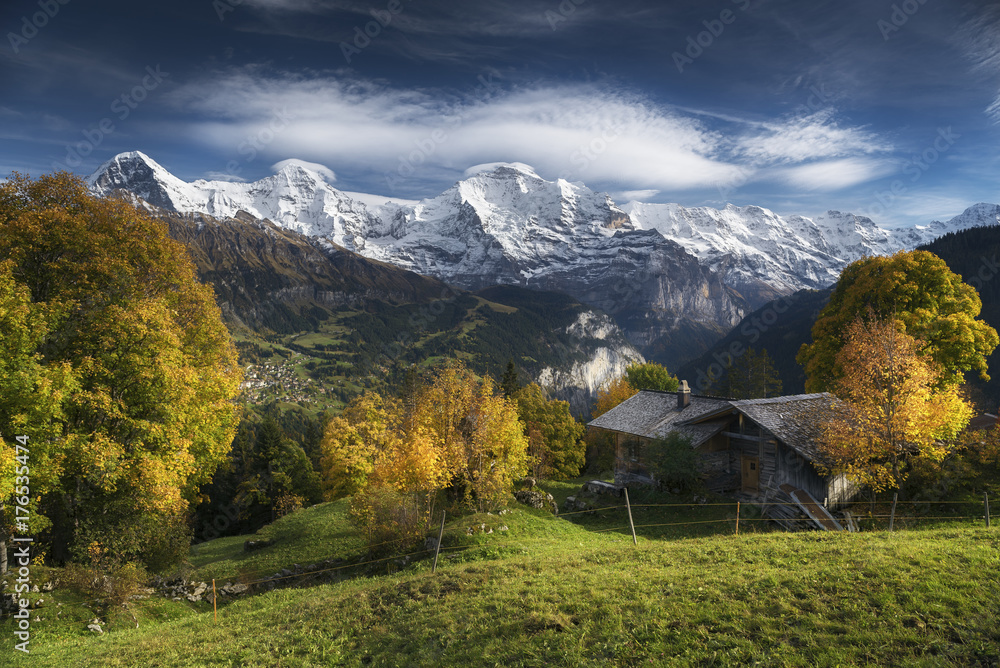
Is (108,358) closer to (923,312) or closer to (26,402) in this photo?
(26,402)

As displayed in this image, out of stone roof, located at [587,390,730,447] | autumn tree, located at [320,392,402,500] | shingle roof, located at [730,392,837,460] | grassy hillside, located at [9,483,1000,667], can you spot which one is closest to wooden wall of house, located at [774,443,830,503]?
shingle roof, located at [730,392,837,460]

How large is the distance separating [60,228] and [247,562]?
2174 centimetres

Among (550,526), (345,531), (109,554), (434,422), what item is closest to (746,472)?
(550,526)

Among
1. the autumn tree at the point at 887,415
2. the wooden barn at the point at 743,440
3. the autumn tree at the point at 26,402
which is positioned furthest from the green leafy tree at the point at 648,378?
the autumn tree at the point at 26,402

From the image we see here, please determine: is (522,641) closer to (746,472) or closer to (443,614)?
(443,614)

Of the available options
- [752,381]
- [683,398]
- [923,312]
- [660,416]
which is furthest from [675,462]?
[752,381]

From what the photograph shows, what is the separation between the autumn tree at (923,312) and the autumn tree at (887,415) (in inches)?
308

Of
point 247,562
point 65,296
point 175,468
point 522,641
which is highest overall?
point 65,296

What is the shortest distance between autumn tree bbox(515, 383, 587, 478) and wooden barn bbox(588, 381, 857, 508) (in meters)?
15.2

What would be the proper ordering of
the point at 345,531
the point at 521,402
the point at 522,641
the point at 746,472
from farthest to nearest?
the point at 521,402 → the point at 746,472 → the point at 345,531 → the point at 522,641

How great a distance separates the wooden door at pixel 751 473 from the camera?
122 feet

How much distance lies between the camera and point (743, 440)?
38.6 metres

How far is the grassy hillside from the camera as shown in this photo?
10227 millimetres

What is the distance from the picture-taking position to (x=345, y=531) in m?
32.9
